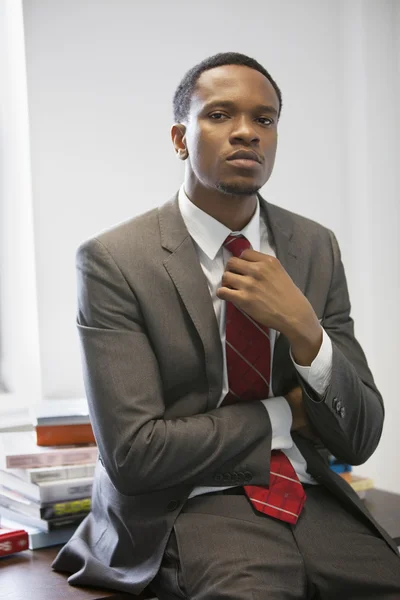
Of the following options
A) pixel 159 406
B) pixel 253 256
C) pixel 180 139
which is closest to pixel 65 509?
pixel 159 406

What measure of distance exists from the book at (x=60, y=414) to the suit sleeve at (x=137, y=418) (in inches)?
21.6

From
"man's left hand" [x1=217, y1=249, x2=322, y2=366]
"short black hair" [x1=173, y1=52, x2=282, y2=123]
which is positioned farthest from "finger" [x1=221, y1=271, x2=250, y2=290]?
"short black hair" [x1=173, y1=52, x2=282, y2=123]

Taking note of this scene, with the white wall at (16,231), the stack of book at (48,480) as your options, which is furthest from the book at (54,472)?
the white wall at (16,231)

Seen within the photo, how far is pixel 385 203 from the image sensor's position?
10.2 ft

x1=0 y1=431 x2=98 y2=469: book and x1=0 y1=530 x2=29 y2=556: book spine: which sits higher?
x1=0 y1=431 x2=98 y2=469: book

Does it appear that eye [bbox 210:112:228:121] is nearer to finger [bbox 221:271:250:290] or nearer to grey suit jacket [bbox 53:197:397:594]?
grey suit jacket [bbox 53:197:397:594]

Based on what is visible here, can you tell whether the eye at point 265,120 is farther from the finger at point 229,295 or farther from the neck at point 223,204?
the finger at point 229,295

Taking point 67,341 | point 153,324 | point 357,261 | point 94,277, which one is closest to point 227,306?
point 153,324

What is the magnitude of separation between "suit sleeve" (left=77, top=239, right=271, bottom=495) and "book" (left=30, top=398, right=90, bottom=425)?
1.80 ft

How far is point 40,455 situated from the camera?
207cm

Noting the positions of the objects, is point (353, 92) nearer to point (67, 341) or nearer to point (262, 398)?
point (67, 341)

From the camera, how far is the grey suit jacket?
155 cm

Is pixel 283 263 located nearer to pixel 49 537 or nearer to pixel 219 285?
pixel 219 285

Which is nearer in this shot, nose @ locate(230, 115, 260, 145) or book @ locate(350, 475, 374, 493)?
nose @ locate(230, 115, 260, 145)
